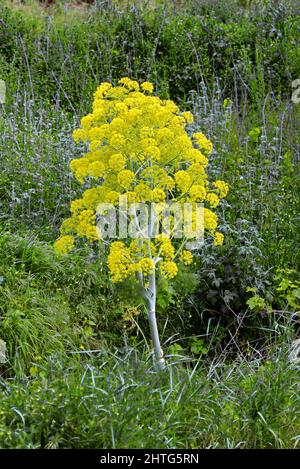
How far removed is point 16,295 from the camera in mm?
4922

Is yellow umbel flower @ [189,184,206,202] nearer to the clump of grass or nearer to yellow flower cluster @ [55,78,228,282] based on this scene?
yellow flower cluster @ [55,78,228,282]

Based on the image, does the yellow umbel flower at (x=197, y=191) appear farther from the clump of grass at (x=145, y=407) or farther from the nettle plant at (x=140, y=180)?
the clump of grass at (x=145, y=407)

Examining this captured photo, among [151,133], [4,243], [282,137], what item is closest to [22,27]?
[282,137]

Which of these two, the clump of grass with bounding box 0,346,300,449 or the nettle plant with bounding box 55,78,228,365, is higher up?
the nettle plant with bounding box 55,78,228,365

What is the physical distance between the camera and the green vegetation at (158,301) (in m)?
3.79

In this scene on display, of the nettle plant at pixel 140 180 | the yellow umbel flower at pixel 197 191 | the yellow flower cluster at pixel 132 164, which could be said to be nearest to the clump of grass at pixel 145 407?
the nettle plant at pixel 140 180

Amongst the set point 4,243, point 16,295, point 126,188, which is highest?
point 126,188

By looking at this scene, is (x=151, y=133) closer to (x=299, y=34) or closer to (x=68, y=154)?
(x=68, y=154)

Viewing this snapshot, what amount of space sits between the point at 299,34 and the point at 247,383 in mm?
6419

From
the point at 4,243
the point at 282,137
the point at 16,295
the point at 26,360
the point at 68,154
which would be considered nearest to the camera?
the point at 26,360

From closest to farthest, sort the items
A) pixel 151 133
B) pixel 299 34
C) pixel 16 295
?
pixel 151 133 → pixel 16 295 → pixel 299 34

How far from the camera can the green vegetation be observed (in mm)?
Answer: 3787

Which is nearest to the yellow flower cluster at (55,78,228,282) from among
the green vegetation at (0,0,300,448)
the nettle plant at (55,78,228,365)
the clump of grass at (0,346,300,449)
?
the nettle plant at (55,78,228,365)

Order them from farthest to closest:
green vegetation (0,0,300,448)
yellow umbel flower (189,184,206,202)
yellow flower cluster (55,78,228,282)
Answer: yellow umbel flower (189,184,206,202) → yellow flower cluster (55,78,228,282) → green vegetation (0,0,300,448)
